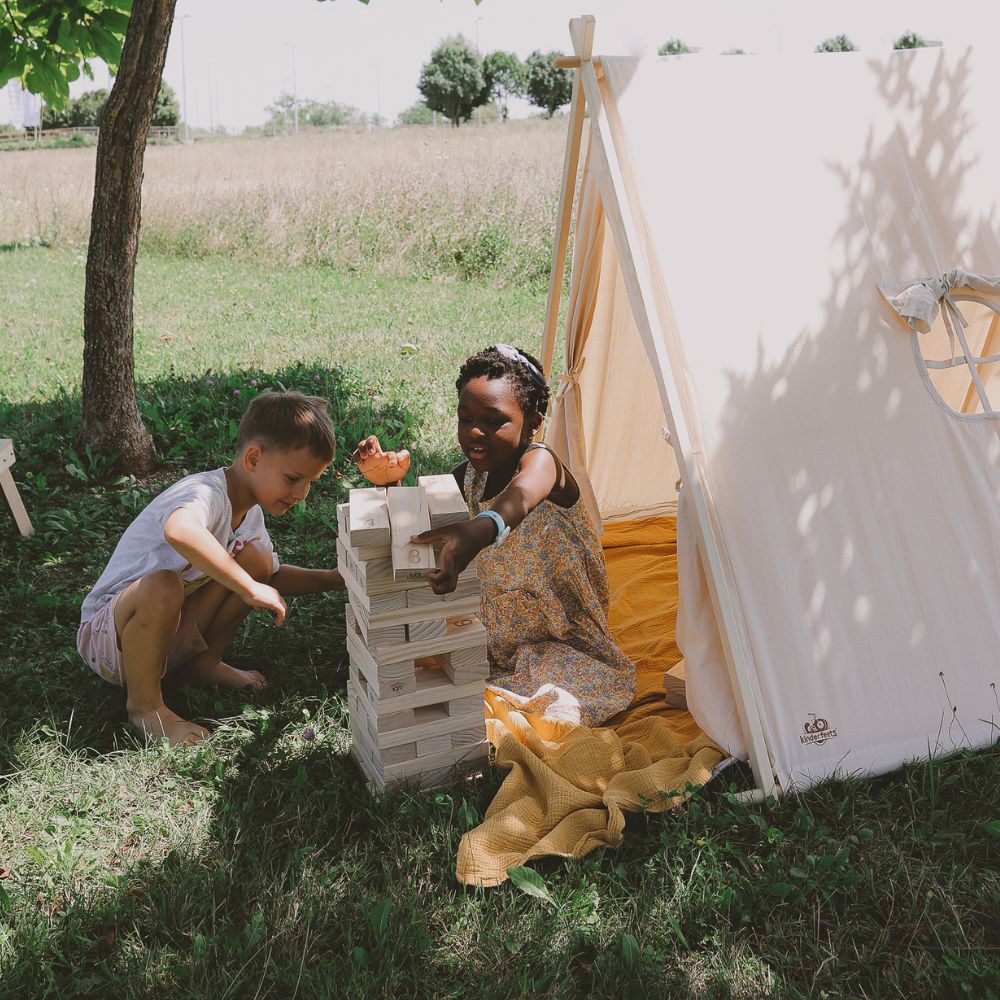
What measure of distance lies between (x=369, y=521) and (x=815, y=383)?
1.56m

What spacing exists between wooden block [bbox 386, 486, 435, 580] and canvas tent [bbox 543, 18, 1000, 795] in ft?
2.90

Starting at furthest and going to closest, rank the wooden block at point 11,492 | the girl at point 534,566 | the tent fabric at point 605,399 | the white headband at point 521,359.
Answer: the wooden block at point 11,492 < the tent fabric at point 605,399 < the white headband at point 521,359 < the girl at point 534,566

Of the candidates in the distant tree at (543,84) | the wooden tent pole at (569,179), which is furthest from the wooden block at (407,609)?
the distant tree at (543,84)

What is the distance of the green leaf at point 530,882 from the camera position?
8.16 ft

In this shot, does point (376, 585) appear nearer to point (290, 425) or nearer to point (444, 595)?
point (444, 595)

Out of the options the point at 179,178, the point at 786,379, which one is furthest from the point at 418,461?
the point at 179,178

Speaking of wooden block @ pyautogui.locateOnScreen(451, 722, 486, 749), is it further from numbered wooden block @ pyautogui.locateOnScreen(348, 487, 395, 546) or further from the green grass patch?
numbered wooden block @ pyautogui.locateOnScreen(348, 487, 395, 546)

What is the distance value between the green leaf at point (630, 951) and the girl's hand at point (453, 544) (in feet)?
3.33

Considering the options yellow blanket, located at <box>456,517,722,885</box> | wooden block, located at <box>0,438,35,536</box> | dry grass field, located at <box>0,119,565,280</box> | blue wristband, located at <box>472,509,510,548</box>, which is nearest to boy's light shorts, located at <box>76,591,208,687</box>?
yellow blanket, located at <box>456,517,722,885</box>

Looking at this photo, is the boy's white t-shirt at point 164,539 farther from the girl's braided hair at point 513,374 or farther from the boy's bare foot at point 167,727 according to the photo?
the girl's braided hair at point 513,374

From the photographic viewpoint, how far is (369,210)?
12336mm

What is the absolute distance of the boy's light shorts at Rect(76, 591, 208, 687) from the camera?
327 centimetres

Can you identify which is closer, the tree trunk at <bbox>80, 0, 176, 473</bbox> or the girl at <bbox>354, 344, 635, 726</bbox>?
the girl at <bbox>354, 344, 635, 726</bbox>

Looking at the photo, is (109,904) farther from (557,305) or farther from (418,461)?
(418,461)
